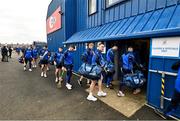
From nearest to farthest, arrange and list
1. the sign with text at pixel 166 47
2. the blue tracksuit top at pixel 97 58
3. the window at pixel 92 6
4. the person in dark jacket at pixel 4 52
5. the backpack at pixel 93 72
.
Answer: the sign with text at pixel 166 47 < the backpack at pixel 93 72 < the blue tracksuit top at pixel 97 58 < the window at pixel 92 6 < the person in dark jacket at pixel 4 52

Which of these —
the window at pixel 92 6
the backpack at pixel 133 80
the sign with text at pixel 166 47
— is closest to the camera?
the sign with text at pixel 166 47

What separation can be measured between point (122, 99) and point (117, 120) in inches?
65.2

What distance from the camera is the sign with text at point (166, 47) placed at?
15.3 ft

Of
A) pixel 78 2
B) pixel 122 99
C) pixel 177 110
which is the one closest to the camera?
pixel 177 110

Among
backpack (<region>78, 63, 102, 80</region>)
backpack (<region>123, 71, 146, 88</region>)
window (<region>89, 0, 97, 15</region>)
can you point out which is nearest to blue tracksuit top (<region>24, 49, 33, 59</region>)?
window (<region>89, 0, 97, 15</region>)

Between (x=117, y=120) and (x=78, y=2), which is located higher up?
(x=78, y=2)

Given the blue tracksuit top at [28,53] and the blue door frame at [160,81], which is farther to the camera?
the blue tracksuit top at [28,53]

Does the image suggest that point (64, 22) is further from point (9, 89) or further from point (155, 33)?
point (155, 33)

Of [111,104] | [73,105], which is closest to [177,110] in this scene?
[111,104]

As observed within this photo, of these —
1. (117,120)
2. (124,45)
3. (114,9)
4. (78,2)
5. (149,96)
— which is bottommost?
(117,120)

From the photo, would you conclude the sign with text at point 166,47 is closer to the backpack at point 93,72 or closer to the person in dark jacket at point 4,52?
the backpack at point 93,72

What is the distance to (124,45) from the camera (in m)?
9.05

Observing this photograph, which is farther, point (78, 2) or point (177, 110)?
point (78, 2)

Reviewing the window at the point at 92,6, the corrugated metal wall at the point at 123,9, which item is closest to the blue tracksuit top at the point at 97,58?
the corrugated metal wall at the point at 123,9
